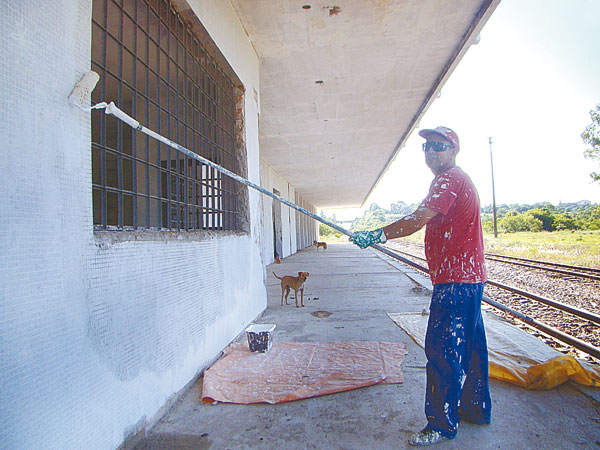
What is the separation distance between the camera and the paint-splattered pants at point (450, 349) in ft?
7.70

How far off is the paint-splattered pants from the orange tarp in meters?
0.83

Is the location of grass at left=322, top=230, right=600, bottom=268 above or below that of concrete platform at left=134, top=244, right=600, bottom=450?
above

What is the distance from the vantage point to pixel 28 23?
171cm

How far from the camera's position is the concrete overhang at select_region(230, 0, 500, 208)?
5359 millimetres

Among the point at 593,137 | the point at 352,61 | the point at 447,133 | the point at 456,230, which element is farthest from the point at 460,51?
the point at 593,137

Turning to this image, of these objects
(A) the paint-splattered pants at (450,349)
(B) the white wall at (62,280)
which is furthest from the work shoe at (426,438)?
(B) the white wall at (62,280)

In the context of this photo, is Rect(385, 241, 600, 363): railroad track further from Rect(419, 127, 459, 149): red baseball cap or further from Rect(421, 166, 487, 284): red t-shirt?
Rect(419, 127, 459, 149): red baseball cap

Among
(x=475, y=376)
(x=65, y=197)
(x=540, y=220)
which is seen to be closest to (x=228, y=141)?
(x=65, y=197)

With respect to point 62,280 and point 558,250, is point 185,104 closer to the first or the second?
point 62,280

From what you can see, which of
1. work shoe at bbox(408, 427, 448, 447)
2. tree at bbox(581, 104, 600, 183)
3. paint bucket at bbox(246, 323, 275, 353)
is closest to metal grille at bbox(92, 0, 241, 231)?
paint bucket at bbox(246, 323, 275, 353)

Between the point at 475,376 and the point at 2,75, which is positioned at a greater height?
the point at 2,75

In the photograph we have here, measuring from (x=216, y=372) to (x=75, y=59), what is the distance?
8.62ft

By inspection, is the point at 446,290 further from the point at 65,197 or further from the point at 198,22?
the point at 198,22

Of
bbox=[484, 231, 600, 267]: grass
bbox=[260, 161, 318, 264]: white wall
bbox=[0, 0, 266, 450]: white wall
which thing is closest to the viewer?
bbox=[0, 0, 266, 450]: white wall
